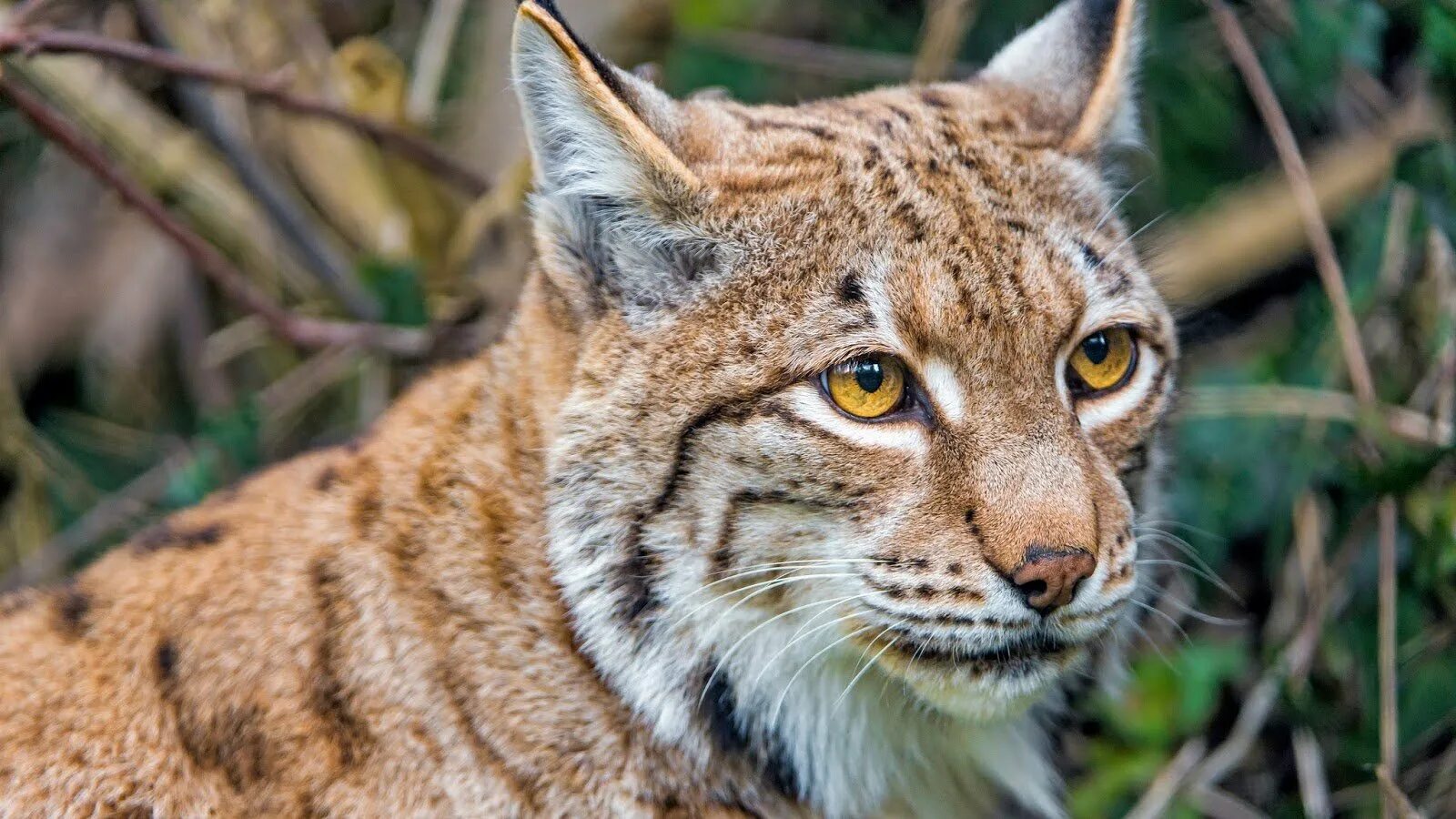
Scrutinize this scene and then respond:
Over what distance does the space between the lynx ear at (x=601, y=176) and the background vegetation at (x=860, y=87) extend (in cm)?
131

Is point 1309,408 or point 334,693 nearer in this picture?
point 334,693

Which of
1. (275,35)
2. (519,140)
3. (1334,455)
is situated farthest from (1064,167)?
(275,35)

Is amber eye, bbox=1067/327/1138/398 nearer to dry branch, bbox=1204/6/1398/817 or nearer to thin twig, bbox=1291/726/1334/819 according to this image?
dry branch, bbox=1204/6/1398/817

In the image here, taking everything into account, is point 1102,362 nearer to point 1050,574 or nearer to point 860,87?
point 1050,574

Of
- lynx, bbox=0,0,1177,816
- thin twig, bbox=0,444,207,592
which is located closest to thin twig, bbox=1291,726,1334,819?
lynx, bbox=0,0,1177,816

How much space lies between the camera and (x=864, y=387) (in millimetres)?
3104

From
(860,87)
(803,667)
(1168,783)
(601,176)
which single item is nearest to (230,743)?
(803,667)

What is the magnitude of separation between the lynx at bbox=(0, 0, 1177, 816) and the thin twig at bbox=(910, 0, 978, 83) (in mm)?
2261

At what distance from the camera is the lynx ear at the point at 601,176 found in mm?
3055

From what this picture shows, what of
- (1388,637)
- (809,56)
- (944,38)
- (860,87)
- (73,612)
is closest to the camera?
(73,612)

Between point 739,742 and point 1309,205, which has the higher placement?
point 1309,205

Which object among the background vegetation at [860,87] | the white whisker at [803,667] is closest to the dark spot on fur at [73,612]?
the background vegetation at [860,87]

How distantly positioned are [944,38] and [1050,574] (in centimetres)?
336

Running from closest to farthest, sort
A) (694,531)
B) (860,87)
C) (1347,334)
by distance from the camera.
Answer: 1. (694,531)
2. (1347,334)
3. (860,87)
